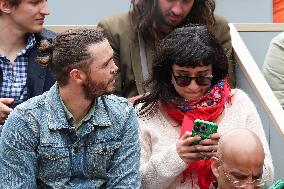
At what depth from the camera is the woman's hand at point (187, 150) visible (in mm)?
3649

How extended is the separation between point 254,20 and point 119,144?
3.80 metres

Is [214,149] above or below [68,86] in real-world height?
below

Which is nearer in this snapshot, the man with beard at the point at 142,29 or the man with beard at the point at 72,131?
the man with beard at the point at 72,131

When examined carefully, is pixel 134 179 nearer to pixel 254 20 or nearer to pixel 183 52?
pixel 183 52

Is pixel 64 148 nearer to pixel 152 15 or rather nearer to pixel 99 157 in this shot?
pixel 99 157

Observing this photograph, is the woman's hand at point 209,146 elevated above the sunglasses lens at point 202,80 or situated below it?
below

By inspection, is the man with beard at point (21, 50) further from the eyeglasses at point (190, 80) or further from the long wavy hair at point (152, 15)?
the eyeglasses at point (190, 80)

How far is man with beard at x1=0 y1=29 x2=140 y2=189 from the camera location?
358 centimetres

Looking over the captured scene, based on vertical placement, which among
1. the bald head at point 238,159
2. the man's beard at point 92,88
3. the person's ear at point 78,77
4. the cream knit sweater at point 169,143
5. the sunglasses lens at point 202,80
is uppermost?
the person's ear at point 78,77

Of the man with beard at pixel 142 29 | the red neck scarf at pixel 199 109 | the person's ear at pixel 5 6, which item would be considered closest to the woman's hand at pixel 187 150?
the red neck scarf at pixel 199 109

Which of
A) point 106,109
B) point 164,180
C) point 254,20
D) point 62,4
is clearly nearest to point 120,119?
point 106,109

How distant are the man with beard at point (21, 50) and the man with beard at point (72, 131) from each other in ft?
1.72

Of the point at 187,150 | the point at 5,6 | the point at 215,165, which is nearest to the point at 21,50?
the point at 5,6

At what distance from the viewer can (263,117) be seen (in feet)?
14.9
